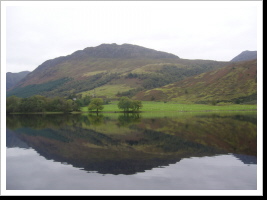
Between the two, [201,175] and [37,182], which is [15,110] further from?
[201,175]

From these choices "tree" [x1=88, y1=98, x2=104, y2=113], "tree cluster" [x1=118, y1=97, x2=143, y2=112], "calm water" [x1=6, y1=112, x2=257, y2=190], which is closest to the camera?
"calm water" [x1=6, y1=112, x2=257, y2=190]

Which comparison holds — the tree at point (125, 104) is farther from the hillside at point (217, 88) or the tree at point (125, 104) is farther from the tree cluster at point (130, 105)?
the hillside at point (217, 88)

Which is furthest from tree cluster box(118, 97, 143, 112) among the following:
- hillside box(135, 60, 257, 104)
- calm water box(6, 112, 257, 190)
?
calm water box(6, 112, 257, 190)

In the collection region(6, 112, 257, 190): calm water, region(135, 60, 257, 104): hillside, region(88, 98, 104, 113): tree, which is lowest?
region(6, 112, 257, 190): calm water

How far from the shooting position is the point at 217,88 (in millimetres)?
138500

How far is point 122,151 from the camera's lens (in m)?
26.3

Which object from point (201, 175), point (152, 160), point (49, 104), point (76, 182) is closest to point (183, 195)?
point (201, 175)

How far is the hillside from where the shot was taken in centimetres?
12219

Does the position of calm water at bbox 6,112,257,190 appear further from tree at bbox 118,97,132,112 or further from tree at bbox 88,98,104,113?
tree at bbox 88,98,104,113

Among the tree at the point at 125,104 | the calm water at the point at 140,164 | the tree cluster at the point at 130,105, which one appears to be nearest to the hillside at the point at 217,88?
the tree cluster at the point at 130,105

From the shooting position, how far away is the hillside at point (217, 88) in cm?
12219

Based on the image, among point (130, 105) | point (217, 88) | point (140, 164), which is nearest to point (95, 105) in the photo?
point (130, 105)

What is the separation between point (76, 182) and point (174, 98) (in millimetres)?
126983
